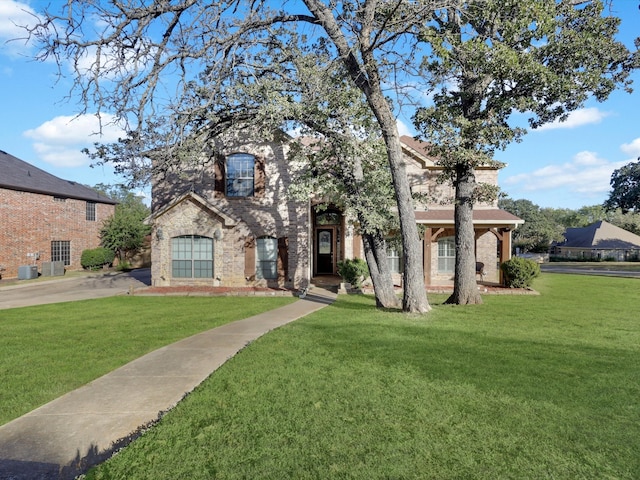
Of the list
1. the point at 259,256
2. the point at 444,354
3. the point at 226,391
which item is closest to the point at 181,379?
the point at 226,391

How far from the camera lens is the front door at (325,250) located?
21.9m

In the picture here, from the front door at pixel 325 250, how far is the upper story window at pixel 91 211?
19456 millimetres

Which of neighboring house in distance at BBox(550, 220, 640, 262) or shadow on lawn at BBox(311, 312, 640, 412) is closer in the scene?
shadow on lawn at BBox(311, 312, 640, 412)

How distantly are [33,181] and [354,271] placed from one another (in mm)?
22747

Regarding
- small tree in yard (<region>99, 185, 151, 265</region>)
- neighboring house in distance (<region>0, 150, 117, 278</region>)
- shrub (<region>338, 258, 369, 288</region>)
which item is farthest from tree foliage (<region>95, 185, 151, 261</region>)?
shrub (<region>338, 258, 369, 288</region>)

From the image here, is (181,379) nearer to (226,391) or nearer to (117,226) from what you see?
(226,391)

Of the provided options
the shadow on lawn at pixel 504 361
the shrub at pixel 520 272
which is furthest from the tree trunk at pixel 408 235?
the shrub at pixel 520 272

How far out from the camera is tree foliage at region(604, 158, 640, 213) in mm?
40862

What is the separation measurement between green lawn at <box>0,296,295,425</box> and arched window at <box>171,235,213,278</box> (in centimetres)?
309

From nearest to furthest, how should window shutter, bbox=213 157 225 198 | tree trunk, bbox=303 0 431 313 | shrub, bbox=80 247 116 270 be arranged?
tree trunk, bbox=303 0 431 313
window shutter, bbox=213 157 225 198
shrub, bbox=80 247 116 270

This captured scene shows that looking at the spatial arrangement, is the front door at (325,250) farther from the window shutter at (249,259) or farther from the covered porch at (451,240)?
the covered porch at (451,240)

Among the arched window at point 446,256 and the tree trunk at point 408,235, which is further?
the arched window at point 446,256

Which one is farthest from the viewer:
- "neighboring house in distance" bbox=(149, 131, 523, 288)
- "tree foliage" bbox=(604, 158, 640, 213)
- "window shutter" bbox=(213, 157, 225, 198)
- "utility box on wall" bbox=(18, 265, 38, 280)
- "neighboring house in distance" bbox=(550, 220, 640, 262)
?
"neighboring house in distance" bbox=(550, 220, 640, 262)

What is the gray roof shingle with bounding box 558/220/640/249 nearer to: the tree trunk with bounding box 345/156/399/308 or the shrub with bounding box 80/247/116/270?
the tree trunk with bounding box 345/156/399/308
